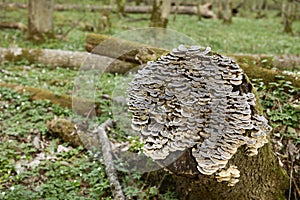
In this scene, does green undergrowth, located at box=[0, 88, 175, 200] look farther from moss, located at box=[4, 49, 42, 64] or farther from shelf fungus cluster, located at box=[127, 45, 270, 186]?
moss, located at box=[4, 49, 42, 64]

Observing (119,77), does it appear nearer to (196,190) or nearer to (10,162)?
(10,162)

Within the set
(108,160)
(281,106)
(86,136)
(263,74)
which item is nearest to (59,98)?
(86,136)

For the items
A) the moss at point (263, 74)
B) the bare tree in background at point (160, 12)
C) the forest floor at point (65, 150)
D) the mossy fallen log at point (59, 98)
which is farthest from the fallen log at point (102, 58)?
the bare tree in background at point (160, 12)

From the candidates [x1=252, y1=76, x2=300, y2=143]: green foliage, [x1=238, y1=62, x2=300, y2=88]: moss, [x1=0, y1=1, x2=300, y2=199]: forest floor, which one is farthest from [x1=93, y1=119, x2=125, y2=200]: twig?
[x1=238, y1=62, x2=300, y2=88]: moss

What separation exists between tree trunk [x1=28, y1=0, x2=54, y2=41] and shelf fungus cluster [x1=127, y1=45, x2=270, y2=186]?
9381mm

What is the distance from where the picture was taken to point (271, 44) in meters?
12.3

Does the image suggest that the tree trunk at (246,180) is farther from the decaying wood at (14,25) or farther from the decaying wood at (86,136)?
the decaying wood at (14,25)

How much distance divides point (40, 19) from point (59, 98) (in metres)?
5.93

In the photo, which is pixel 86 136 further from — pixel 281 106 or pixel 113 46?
pixel 113 46

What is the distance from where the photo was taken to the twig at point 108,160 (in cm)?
403

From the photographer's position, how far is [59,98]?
630 centimetres

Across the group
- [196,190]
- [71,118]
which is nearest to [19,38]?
[71,118]

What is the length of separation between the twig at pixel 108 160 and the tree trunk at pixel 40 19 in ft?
23.1

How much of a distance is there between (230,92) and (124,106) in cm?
340
